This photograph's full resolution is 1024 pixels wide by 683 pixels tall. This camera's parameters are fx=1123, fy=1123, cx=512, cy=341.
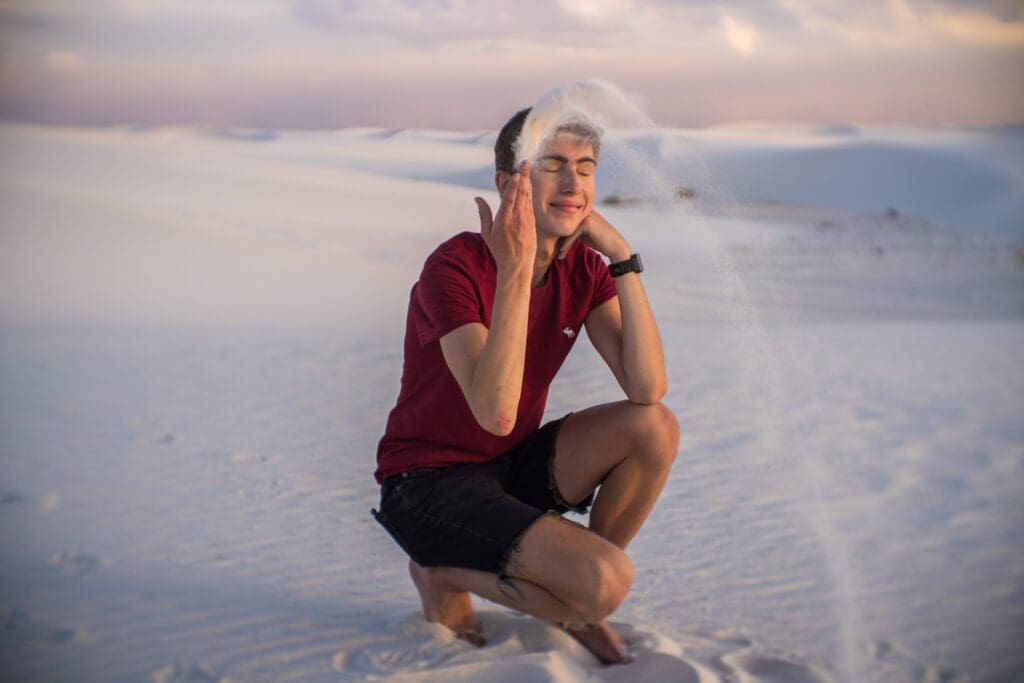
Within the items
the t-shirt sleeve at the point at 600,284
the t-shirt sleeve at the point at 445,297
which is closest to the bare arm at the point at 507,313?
the t-shirt sleeve at the point at 445,297

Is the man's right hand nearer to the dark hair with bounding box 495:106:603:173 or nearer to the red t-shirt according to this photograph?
the red t-shirt

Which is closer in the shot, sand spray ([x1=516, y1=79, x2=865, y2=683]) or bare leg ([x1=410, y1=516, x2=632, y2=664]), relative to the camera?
bare leg ([x1=410, y1=516, x2=632, y2=664])

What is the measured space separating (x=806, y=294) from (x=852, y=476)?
25.3 feet

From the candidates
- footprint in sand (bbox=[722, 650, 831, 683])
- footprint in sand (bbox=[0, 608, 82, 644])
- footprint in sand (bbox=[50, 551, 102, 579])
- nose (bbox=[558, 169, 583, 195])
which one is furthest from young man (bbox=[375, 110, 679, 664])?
footprint in sand (bbox=[50, 551, 102, 579])

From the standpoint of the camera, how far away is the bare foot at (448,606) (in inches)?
129

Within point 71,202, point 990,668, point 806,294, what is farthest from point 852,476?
point 71,202

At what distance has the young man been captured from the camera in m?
2.95

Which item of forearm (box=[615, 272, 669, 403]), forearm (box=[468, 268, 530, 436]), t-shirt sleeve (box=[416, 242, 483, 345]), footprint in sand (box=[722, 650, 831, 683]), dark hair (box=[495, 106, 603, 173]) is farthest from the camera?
forearm (box=[615, 272, 669, 403])

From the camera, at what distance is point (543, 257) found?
3338mm

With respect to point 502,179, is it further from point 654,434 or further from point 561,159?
point 654,434

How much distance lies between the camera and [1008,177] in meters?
31.8

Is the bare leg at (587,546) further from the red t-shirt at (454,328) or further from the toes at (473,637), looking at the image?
the red t-shirt at (454,328)

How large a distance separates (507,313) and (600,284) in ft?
2.25

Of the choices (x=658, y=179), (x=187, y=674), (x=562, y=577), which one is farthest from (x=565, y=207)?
(x=187, y=674)
